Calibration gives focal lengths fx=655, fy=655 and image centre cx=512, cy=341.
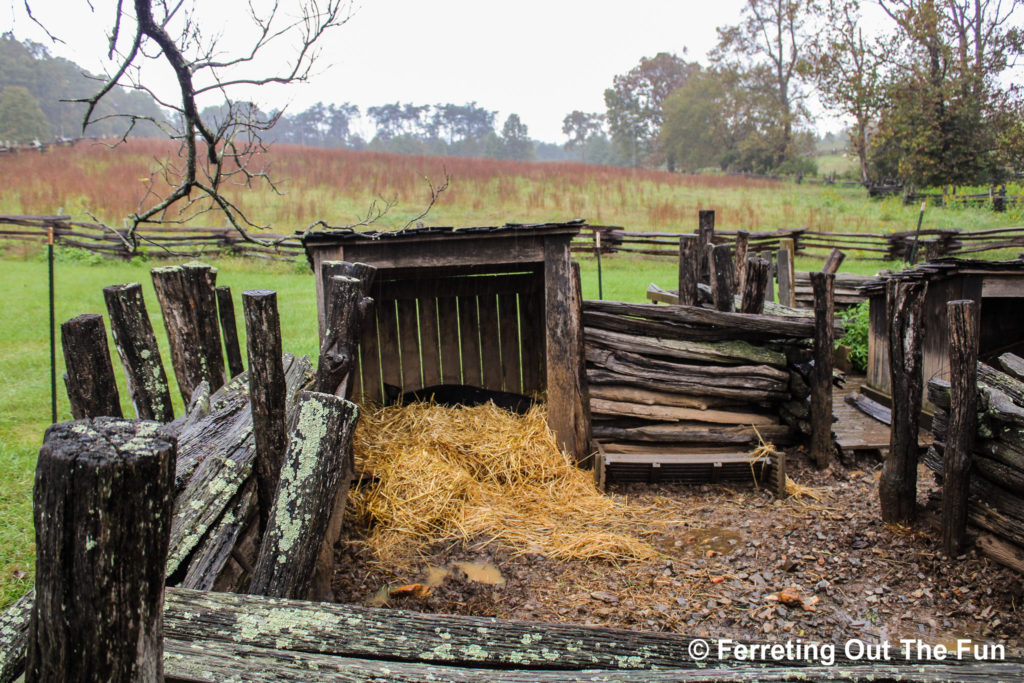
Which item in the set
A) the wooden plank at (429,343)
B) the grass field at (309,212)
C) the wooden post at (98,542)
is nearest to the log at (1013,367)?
the wooden plank at (429,343)

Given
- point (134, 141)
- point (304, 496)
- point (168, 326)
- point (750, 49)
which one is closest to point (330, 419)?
A: point (304, 496)

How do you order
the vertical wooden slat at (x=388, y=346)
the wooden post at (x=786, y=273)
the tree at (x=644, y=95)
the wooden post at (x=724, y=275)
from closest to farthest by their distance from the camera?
1. the wooden post at (x=724, y=275)
2. the vertical wooden slat at (x=388, y=346)
3. the wooden post at (x=786, y=273)
4. the tree at (x=644, y=95)

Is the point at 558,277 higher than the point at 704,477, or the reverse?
the point at 558,277

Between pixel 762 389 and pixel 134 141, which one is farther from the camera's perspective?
pixel 134 141

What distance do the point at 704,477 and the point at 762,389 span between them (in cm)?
106

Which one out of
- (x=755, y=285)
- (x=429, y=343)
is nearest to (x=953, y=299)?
(x=755, y=285)

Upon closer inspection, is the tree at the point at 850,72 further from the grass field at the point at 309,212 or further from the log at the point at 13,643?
the log at the point at 13,643

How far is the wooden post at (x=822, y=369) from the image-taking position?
19.2 ft

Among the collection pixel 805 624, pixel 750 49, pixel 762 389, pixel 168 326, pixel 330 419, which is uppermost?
pixel 750 49

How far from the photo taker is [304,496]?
2.85 metres

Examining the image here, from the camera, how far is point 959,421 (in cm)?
395

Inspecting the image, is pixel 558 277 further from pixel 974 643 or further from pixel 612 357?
pixel 974 643

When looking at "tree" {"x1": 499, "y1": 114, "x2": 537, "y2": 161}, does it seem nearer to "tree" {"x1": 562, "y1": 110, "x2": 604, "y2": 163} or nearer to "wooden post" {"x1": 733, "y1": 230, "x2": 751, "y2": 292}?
"tree" {"x1": 562, "y1": 110, "x2": 604, "y2": 163}

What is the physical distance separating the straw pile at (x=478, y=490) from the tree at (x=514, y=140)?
200 ft
